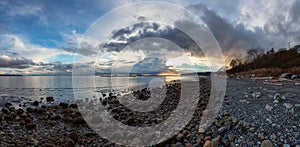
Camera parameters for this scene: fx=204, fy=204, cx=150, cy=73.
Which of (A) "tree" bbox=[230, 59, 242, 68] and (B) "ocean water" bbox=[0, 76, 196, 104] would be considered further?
(A) "tree" bbox=[230, 59, 242, 68]

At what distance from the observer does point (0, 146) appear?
5.71m

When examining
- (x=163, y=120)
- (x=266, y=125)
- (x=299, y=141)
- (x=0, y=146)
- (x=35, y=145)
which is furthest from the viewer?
(x=163, y=120)

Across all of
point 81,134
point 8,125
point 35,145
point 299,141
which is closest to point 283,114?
point 299,141

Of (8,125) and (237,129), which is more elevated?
(237,129)

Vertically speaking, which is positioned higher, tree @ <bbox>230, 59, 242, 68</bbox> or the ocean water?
tree @ <bbox>230, 59, 242, 68</bbox>

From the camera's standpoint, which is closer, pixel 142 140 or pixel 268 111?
pixel 142 140

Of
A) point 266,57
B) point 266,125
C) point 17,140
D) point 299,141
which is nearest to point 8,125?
point 17,140

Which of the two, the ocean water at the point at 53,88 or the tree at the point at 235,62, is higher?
the tree at the point at 235,62

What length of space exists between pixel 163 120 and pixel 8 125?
634 cm

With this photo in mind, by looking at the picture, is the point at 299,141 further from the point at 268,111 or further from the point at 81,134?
the point at 81,134

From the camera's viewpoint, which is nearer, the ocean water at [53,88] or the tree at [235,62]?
the ocean water at [53,88]

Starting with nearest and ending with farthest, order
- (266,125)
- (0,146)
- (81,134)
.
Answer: (266,125)
(0,146)
(81,134)

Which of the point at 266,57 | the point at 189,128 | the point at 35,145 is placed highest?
the point at 266,57

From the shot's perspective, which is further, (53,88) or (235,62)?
(235,62)
